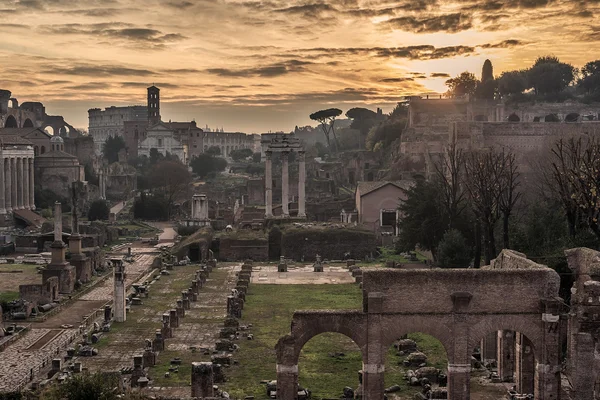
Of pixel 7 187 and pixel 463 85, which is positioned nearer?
pixel 7 187

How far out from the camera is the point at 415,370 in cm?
2478

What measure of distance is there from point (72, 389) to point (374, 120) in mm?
107793

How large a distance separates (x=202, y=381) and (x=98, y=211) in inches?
2125

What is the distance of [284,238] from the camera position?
53.8m

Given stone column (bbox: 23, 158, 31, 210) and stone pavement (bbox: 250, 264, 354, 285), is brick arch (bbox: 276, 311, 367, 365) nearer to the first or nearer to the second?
stone pavement (bbox: 250, 264, 354, 285)

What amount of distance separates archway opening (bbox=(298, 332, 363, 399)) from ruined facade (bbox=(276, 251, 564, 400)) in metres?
1.57

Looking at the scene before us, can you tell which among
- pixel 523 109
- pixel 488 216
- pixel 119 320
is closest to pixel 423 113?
pixel 523 109

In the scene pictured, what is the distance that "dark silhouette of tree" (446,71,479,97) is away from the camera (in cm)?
9756

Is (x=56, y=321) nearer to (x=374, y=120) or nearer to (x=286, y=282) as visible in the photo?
(x=286, y=282)

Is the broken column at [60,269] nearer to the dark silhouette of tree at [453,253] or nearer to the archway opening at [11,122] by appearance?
the dark silhouette of tree at [453,253]

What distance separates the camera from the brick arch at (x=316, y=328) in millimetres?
21328

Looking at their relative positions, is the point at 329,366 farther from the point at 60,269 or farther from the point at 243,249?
the point at 243,249

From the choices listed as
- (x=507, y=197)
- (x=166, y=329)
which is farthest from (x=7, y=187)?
(x=166, y=329)

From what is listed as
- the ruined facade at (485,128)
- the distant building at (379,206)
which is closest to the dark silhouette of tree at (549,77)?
the ruined facade at (485,128)
